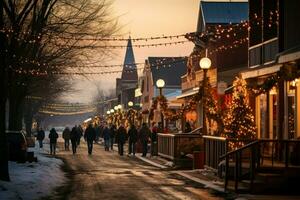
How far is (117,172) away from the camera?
80.7 ft

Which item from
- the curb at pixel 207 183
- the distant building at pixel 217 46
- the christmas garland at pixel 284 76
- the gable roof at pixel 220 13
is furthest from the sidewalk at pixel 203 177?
the gable roof at pixel 220 13

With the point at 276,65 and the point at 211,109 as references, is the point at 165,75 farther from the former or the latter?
the point at 276,65

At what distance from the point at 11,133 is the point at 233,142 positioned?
10478 mm

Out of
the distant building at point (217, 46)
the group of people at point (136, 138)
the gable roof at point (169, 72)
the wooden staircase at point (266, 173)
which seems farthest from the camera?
the gable roof at point (169, 72)

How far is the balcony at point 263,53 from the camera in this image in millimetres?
24102

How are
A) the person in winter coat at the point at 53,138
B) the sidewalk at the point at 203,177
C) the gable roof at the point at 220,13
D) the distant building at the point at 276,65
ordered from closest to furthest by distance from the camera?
the sidewalk at the point at 203,177
the distant building at the point at 276,65
the person in winter coat at the point at 53,138
the gable roof at the point at 220,13

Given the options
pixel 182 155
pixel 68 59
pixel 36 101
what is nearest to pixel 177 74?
pixel 36 101

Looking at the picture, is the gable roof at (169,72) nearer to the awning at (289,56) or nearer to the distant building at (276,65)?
the distant building at (276,65)

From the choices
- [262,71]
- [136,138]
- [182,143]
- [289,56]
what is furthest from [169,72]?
[289,56]

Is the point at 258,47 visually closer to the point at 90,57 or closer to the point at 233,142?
the point at 233,142

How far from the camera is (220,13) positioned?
1784 inches

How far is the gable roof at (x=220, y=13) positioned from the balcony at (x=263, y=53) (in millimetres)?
17443

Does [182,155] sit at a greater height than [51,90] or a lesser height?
lesser

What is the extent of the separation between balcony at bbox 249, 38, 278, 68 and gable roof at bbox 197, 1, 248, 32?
17.4 meters
